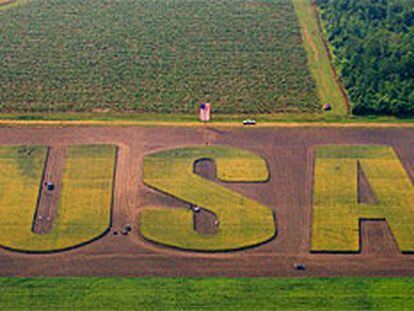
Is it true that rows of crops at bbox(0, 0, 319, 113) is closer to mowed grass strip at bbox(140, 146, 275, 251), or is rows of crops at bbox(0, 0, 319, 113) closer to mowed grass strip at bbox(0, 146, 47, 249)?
mowed grass strip at bbox(0, 146, 47, 249)

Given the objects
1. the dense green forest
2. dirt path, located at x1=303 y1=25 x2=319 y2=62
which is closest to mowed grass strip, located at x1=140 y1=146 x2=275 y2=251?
the dense green forest

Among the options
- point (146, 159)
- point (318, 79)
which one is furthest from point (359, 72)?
point (146, 159)

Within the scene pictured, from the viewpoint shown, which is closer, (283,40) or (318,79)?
(318,79)

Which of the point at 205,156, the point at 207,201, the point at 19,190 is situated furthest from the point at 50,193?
the point at 205,156

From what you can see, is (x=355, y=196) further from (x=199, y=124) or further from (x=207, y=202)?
(x=199, y=124)

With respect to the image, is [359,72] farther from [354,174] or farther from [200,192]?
[200,192]

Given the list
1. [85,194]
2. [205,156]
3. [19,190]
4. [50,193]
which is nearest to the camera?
[85,194]

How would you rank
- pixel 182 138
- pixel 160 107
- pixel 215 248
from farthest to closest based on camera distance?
pixel 160 107
pixel 182 138
pixel 215 248
